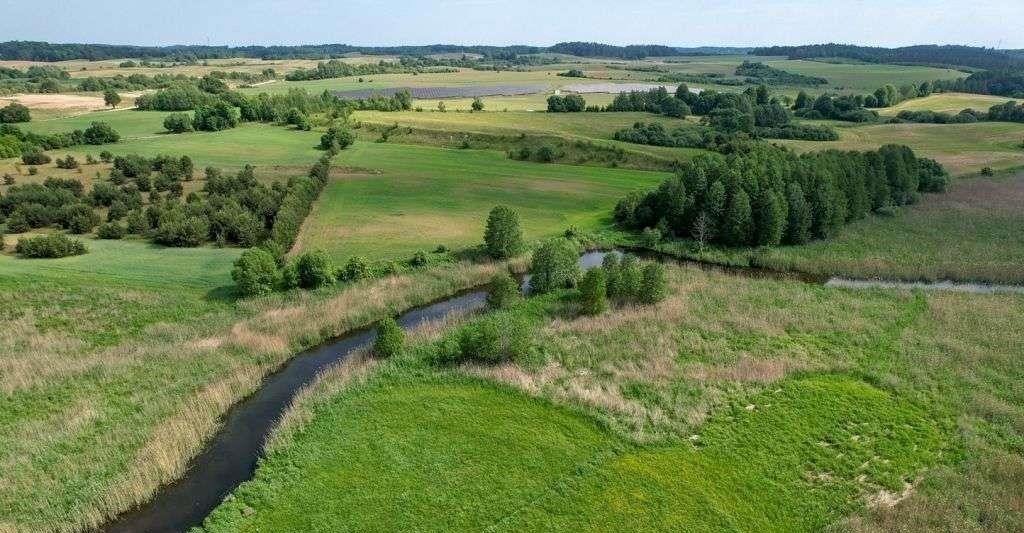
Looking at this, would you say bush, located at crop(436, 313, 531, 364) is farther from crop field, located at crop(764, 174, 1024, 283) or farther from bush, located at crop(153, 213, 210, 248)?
bush, located at crop(153, 213, 210, 248)

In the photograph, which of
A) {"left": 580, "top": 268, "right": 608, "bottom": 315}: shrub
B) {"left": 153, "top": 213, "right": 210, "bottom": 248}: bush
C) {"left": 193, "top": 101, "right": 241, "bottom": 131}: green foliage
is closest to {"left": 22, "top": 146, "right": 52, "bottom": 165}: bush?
{"left": 193, "top": 101, "right": 241, "bottom": 131}: green foliage

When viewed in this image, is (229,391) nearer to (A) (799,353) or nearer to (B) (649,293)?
(B) (649,293)

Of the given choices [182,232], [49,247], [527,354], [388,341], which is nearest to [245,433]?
[388,341]

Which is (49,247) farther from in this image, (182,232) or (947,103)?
(947,103)

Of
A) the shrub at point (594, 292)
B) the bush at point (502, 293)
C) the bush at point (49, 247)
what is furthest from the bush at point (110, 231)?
the shrub at point (594, 292)

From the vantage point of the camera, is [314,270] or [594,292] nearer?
[594,292]

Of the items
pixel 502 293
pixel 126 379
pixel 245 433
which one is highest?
pixel 502 293

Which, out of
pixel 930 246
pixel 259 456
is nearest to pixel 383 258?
pixel 259 456

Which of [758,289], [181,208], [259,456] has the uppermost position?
[181,208]
